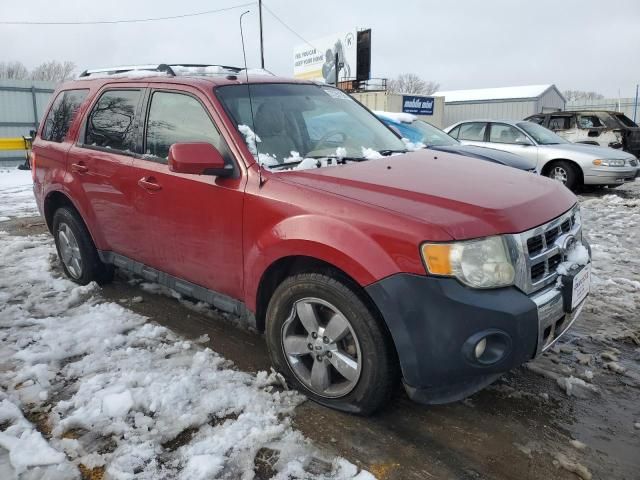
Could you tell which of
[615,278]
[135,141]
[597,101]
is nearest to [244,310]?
[135,141]

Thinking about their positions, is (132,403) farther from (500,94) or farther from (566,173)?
(500,94)

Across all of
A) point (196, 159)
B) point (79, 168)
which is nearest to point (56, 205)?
point (79, 168)

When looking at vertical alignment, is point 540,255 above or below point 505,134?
below

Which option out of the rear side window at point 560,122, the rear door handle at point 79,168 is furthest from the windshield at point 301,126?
the rear side window at point 560,122

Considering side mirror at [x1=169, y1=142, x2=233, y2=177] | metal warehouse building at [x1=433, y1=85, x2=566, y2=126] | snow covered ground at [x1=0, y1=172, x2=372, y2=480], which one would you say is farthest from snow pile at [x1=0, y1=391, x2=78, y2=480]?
metal warehouse building at [x1=433, y1=85, x2=566, y2=126]

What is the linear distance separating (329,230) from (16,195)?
9666mm

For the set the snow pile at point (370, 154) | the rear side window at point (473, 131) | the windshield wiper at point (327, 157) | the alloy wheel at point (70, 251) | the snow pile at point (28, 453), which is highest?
the rear side window at point (473, 131)

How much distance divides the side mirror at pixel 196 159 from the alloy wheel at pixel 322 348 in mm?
890

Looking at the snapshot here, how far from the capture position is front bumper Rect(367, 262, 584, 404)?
2229mm

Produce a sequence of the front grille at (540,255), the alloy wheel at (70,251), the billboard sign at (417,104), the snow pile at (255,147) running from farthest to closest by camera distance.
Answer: the billboard sign at (417,104)
the alloy wheel at (70,251)
the snow pile at (255,147)
the front grille at (540,255)

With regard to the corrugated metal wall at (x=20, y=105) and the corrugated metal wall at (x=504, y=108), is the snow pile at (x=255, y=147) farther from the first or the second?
the corrugated metal wall at (x=504, y=108)

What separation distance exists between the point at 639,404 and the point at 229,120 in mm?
2831

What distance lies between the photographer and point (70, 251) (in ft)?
15.3

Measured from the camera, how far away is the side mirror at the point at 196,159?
278cm
